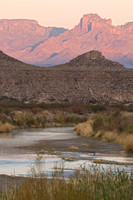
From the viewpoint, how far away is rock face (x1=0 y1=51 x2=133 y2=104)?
89375mm

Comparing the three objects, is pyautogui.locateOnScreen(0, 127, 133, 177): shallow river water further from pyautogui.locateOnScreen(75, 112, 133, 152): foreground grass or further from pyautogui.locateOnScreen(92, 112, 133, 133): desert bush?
pyautogui.locateOnScreen(92, 112, 133, 133): desert bush

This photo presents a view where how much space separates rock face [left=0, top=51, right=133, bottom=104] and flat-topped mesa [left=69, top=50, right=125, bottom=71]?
364 centimetres

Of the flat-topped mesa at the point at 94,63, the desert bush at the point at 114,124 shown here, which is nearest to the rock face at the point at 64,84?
the flat-topped mesa at the point at 94,63

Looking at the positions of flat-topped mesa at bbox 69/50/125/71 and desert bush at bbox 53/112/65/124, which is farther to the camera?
flat-topped mesa at bbox 69/50/125/71

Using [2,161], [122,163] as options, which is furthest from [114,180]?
[2,161]

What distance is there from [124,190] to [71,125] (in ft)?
152

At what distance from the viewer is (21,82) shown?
9244cm

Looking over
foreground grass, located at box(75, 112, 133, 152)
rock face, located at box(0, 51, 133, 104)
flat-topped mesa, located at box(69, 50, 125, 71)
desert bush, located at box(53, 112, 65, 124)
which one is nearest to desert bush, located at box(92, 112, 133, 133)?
foreground grass, located at box(75, 112, 133, 152)

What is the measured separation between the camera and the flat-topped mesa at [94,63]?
104350 mm

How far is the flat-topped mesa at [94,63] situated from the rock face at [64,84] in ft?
11.9

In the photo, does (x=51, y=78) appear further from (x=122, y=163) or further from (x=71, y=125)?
(x=122, y=163)

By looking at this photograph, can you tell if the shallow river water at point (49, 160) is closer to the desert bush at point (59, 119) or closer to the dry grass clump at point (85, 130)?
the dry grass clump at point (85, 130)

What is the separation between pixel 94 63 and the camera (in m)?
108

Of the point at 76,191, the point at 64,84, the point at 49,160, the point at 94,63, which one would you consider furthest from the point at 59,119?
the point at 94,63
